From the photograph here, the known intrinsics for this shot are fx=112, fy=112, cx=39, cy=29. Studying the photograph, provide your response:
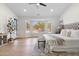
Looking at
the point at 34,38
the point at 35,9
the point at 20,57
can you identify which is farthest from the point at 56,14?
the point at 20,57

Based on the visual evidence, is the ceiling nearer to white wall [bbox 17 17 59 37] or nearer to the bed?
white wall [bbox 17 17 59 37]

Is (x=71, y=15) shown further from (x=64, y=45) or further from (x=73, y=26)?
(x=64, y=45)

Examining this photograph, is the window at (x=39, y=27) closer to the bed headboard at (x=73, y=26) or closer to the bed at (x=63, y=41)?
the bed at (x=63, y=41)

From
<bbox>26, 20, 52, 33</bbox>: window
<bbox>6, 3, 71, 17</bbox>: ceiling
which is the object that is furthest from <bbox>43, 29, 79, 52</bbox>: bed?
<bbox>6, 3, 71, 17</bbox>: ceiling

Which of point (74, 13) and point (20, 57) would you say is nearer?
point (20, 57)

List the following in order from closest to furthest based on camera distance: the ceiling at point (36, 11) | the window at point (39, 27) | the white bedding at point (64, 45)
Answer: the white bedding at point (64, 45) < the ceiling at point (36, 11) < the window at point (39, 27)

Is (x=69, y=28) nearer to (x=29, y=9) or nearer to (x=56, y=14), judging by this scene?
(x=56, y=14)

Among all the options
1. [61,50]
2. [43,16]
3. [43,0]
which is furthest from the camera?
[43,16]

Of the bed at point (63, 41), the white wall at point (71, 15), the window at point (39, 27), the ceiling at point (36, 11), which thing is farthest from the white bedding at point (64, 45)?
the ceiling at point (36, 11)

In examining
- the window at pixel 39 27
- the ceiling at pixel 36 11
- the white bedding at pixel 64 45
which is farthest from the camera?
the window at pixel 39 27

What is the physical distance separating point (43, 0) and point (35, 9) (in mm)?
624

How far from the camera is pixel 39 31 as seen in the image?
2.96 m

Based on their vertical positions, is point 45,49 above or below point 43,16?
below


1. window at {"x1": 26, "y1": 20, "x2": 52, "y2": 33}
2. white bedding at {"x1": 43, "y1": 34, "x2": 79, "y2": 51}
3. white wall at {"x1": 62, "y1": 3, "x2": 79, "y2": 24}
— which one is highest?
white wall at {"x1": 62, "y1": 3, "x2": 79, "y2": 24}
